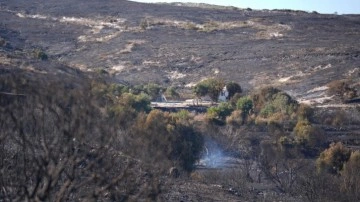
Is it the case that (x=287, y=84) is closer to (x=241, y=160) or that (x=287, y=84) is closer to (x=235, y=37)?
(x=235, y=37)

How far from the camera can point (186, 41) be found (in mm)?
58219

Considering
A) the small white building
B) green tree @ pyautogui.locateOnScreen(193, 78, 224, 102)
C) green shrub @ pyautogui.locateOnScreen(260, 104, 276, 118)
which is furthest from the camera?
the small white building

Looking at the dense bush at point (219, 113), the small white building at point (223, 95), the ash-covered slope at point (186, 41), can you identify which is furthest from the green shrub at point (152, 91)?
the dense bush at point (219, 113)

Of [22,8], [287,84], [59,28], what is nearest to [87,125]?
[287,84]

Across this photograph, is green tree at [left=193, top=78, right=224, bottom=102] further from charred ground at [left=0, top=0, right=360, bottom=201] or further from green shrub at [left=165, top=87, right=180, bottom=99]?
charred ground at [left=0, top=0, right=360, bottom=201]

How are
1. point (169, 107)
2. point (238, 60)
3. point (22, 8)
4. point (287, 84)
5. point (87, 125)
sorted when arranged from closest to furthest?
point (87, 125), point (169, 107), point (287, 84), point (238, 60), point (22, 8)

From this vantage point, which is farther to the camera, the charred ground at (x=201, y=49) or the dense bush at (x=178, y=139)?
the charred ground at (x=201, y=49)

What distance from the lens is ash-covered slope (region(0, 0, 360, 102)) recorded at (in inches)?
1860

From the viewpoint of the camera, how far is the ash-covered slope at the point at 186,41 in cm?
4725

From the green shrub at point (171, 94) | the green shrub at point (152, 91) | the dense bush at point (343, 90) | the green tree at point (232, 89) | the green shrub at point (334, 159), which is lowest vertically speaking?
the green shrub at point (171, 94)

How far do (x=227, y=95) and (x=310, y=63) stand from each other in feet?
41.3

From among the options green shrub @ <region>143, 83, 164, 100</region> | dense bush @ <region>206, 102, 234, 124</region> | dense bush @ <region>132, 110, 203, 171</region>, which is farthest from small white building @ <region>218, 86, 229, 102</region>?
dense bush @ <region>132, 110, 203, 171</region>

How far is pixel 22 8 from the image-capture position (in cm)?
6912

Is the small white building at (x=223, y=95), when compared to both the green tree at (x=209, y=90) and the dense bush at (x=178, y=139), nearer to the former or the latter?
the green tree at (x=209, y=90)
